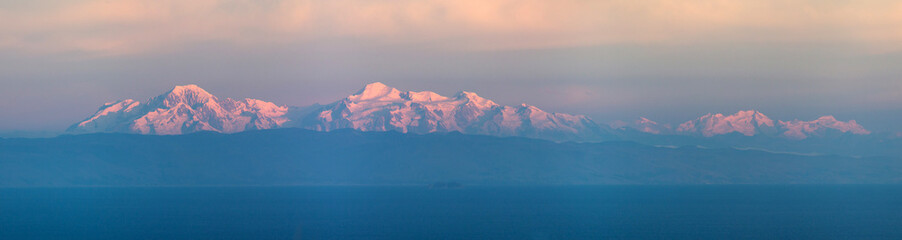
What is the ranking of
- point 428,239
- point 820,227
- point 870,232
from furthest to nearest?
point 820,227 → point 870,232 → point 428,239

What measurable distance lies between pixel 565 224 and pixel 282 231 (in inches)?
2074

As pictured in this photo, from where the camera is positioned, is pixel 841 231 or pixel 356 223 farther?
pixel 356 223

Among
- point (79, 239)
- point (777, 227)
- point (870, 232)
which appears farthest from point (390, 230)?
point (870, 232)

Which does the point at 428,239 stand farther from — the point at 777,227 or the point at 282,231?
the point at 777,227

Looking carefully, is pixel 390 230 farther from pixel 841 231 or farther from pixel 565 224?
pixel 841 231

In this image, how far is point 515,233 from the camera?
174625 millimetres

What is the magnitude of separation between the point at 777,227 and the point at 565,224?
37728 millimetres

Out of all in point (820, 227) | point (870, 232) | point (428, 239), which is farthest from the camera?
point (820, 227)

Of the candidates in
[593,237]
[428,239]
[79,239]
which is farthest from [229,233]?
[593,237]

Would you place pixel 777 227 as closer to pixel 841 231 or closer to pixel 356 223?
pixel 841 231

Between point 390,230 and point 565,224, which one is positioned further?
point 565,224

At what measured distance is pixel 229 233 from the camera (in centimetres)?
17488

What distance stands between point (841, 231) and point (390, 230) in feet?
252

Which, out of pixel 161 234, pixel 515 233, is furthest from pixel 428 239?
pixel 161 234
